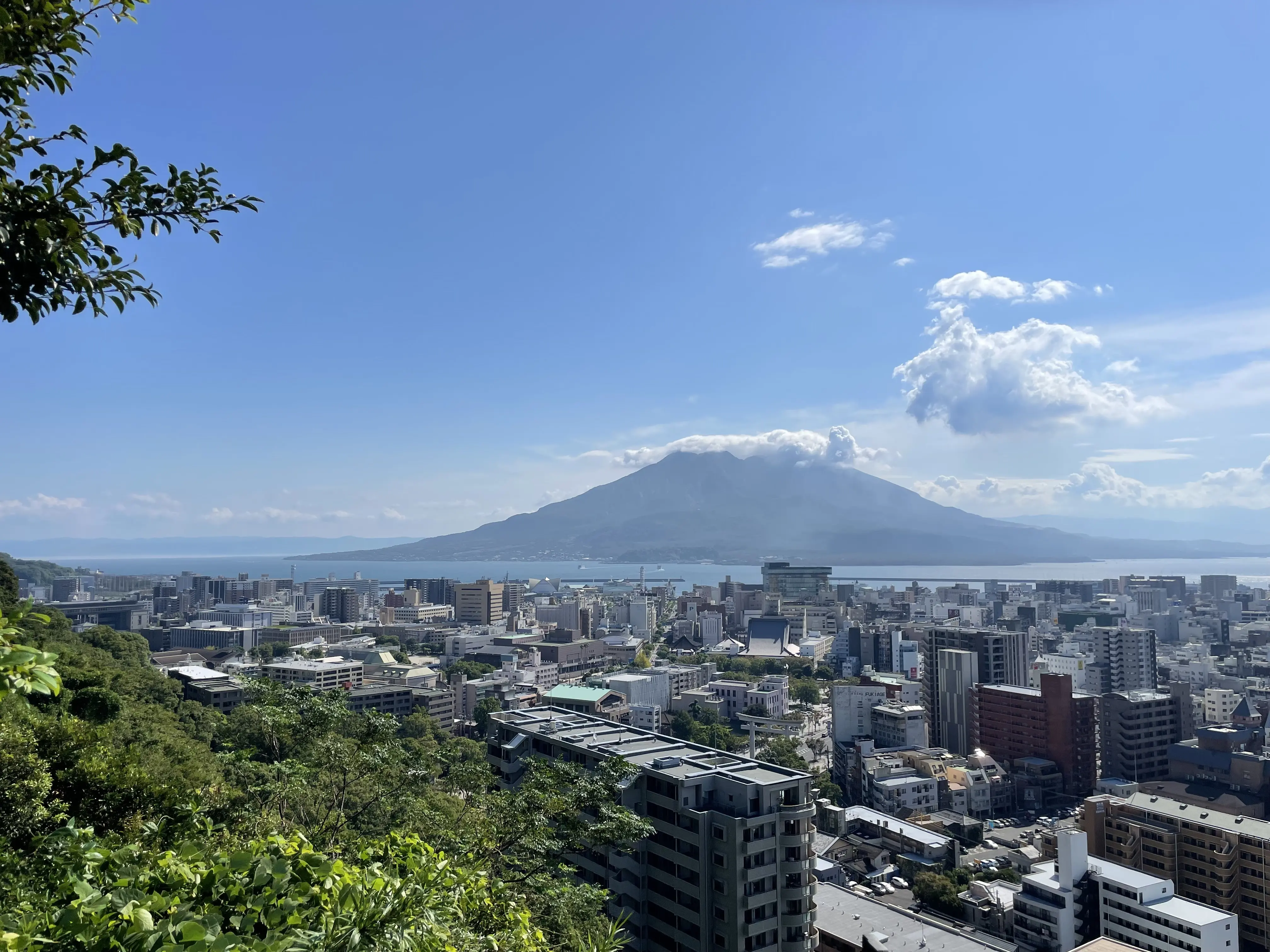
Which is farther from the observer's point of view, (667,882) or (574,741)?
(574,741)

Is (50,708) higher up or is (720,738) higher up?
(50,708)

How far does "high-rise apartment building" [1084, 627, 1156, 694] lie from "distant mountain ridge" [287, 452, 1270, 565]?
302 ft

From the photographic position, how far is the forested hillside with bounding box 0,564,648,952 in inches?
50.3

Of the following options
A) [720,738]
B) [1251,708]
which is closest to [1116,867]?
[720,738]

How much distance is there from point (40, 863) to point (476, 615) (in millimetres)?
48864

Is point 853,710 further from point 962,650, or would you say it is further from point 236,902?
point 236,902

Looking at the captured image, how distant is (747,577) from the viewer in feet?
346

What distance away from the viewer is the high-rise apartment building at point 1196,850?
1112cm

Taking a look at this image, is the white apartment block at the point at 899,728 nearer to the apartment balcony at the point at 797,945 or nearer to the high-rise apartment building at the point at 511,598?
the apartment balcony at the point at 797,945

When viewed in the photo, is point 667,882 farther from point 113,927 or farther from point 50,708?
point 113,927

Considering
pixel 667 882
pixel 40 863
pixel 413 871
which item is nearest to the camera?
pixel 413 871

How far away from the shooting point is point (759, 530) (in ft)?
478

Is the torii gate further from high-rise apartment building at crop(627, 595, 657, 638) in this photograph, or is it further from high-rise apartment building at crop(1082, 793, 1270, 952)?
high-rise apartment building at crop(627, 595, 657, 638)

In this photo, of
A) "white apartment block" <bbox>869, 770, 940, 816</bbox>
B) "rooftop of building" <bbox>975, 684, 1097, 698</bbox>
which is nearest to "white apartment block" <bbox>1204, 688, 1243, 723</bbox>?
"rooftop of building" <bbox>975, 684, 1097, 698</bbox>
